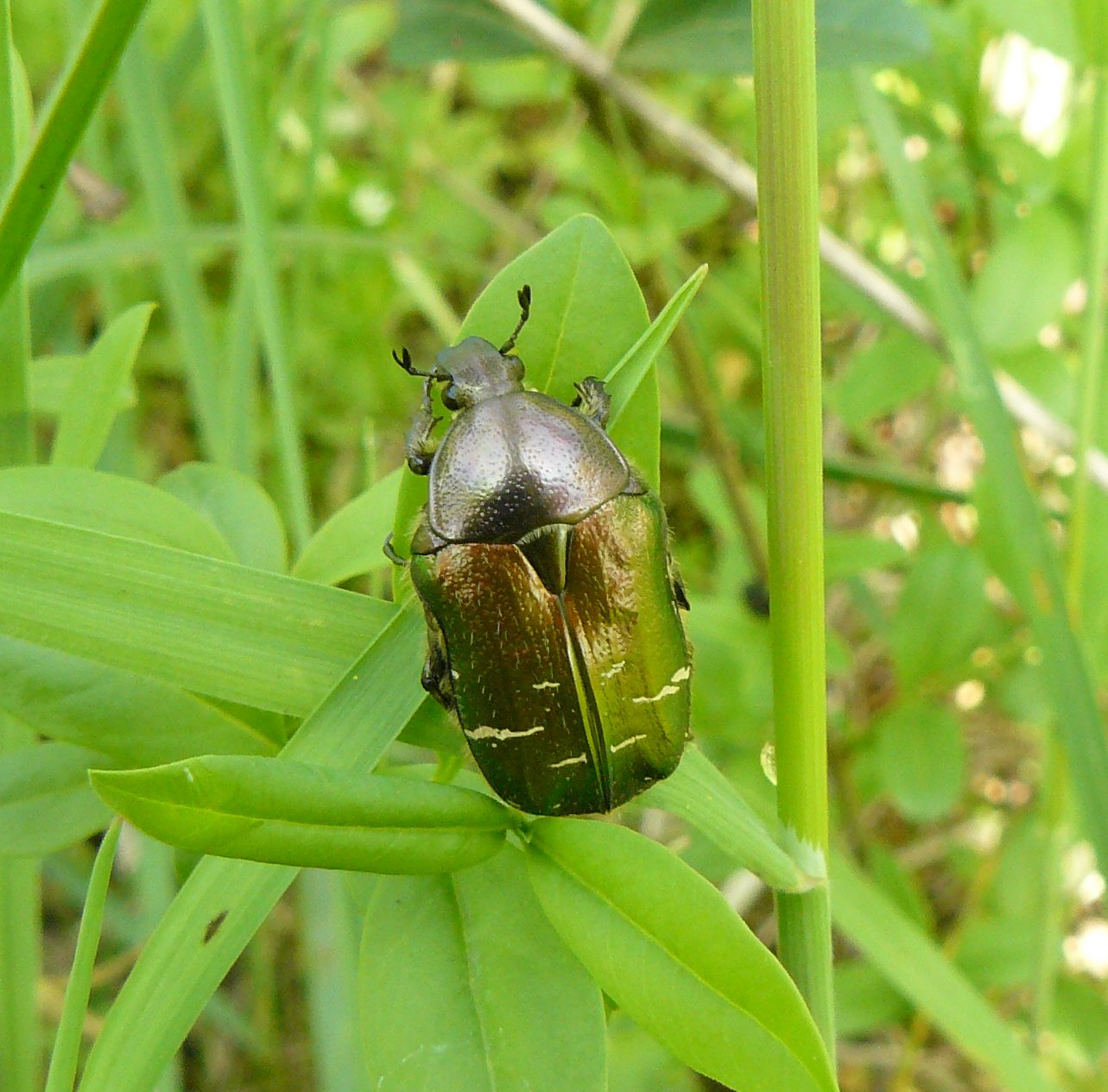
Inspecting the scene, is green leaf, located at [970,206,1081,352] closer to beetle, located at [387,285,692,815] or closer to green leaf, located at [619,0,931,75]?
green leaf, located at [619,0,931,75]

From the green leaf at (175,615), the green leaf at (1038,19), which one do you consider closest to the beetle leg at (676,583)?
the green leaf at (175,615)

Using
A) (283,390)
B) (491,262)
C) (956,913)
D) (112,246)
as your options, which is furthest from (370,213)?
(956,913)

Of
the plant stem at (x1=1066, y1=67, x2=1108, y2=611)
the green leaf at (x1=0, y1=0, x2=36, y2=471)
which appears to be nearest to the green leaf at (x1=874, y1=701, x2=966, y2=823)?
the plant stem at (x1=1066, y1=67, x2=1108, y2=611)

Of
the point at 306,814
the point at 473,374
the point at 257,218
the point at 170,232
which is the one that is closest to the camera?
the point at 306,814

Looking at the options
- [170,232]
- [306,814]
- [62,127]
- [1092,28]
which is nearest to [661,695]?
[306,814]

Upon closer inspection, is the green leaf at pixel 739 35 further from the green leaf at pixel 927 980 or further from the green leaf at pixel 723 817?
the green leaf at pixel 927 980

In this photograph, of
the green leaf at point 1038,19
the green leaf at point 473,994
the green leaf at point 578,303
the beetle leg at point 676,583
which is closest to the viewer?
the green leaf at point 473,994

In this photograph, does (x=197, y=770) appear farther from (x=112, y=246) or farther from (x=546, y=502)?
(x=112, y=246)

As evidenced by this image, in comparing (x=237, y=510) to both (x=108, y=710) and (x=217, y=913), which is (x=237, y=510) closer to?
(x=108, y=710)
